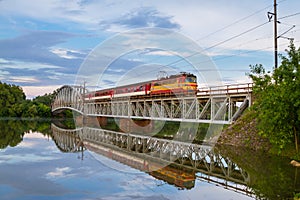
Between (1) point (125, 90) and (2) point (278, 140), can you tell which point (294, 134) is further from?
(1) point (125, 90)

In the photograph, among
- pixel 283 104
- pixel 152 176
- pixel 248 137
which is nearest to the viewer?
→ pixel 152 176

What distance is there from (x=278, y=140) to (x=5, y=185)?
16.8 metres

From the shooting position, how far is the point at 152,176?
18.5 m

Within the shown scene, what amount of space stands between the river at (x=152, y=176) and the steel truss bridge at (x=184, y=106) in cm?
544

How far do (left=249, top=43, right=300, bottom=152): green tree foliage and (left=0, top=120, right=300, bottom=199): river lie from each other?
1836 mm

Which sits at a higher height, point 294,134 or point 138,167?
point 294,134

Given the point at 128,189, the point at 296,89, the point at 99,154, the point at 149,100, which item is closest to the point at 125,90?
the point at 149,100

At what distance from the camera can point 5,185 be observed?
1587 centimetres

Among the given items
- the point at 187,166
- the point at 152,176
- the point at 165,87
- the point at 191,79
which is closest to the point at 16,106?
the point at 165,87

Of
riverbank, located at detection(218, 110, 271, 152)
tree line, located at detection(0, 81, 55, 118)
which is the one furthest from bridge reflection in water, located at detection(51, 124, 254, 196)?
tree line, located at detection(0, 81, 55, 118)

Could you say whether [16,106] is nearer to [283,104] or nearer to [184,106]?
[184,106]

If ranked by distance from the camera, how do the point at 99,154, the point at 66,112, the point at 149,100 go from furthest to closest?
the point at 66,112
the point at 149,100
the point at 99,154

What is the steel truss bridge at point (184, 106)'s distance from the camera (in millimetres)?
30578

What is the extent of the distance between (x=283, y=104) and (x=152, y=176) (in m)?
9.72
